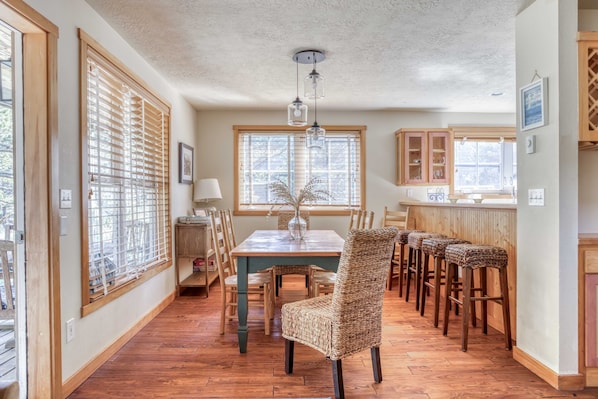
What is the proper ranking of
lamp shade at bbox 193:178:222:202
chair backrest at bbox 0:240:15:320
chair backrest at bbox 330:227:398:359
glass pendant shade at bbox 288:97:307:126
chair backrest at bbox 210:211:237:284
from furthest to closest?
lamp shade at bbox 193:178:222:202 < glass pendant shade at bbox 288:97:307:126 < chair backrest at bbox 210:211:237:284 < chair backrest at bbox 0:240:15:320 < chair backrest at bbox 330:227:398:359

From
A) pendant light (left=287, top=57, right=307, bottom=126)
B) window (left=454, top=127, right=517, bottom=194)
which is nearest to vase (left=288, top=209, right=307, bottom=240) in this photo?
pendant light (left=287, top=57, right=307, bottom=126)

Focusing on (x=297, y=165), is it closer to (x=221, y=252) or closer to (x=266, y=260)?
(x=221, y=252)

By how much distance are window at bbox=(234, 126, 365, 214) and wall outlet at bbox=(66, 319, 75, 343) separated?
10.3ft

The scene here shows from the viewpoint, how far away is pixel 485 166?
534cm

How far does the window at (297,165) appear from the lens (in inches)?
204

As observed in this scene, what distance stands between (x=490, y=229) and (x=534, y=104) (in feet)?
3.83

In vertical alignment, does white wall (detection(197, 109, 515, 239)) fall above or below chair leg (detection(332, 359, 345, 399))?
above

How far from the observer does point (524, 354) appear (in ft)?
7.74

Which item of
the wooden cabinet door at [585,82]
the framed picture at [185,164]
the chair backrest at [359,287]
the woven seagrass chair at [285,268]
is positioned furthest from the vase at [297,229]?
the wooden cabinet door at [585,82]

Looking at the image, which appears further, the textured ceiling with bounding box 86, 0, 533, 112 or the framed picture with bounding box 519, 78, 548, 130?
the textured ceiling with bounding box 86, 0, 533, 112

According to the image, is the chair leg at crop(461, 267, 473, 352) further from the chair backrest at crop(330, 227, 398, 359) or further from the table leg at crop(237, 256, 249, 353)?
the table leg at crop(237, 256, 249, 353)

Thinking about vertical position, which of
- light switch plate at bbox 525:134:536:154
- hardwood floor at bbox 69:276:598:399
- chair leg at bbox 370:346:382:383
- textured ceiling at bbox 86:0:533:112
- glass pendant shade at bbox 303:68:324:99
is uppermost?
textured ceiling at bbox 86:0:533:112

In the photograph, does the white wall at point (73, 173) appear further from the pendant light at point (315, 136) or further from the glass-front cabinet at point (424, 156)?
the glass-front cabinet at point (424, 156)

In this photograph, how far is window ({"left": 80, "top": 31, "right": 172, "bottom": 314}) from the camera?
235cm
